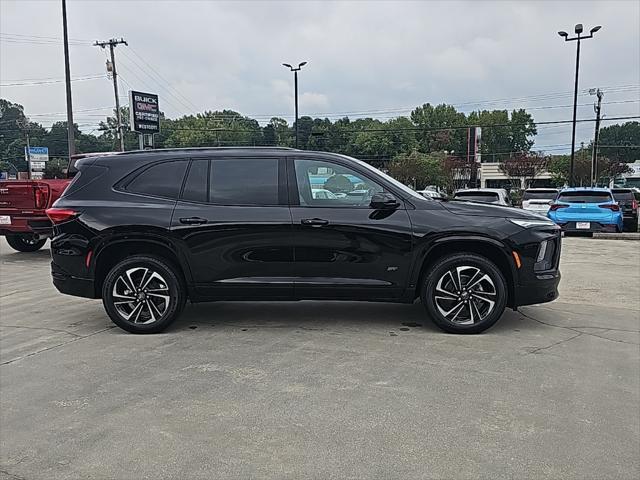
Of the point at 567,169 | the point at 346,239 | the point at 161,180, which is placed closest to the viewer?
the point at 346,239

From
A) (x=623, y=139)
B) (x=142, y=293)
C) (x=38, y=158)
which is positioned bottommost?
(x=142, y=293)

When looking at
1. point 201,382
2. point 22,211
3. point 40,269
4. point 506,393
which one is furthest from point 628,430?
point 22,211

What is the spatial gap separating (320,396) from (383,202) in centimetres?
210

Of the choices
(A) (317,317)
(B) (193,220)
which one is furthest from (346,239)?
(B) (193,220)

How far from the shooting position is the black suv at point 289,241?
17.2ft

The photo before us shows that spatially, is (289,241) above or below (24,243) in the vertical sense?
above

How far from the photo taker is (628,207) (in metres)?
19.0

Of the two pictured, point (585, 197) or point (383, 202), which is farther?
point (585, 197)

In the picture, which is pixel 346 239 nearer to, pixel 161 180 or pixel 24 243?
pixel 161 180

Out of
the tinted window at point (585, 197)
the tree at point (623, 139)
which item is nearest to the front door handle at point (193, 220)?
the tinted window at point (585, 197)

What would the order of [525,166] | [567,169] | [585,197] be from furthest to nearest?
1. [567,169]
2. [525,166]
3. [585,197]

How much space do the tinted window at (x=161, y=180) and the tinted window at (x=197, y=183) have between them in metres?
0.08

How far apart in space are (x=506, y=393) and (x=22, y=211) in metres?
10.1

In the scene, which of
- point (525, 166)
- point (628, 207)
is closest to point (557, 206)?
point (628, 207)
